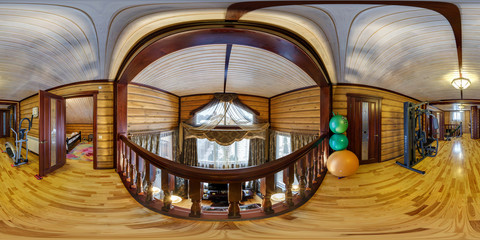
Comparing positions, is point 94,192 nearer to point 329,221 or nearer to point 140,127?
point 140,127

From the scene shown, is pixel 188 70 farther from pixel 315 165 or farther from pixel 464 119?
pixel 464 119

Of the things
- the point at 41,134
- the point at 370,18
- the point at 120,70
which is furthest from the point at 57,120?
the point at 370,18

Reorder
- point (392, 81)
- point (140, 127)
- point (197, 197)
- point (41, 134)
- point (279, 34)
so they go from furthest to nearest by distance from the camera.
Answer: point (140, 127), point (392, 81), point (41, 134), point (279, 34), point (197, 197)

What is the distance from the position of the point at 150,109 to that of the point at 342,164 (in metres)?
3.86

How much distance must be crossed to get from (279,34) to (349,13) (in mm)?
637

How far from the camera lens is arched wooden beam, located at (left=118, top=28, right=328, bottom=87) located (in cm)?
164

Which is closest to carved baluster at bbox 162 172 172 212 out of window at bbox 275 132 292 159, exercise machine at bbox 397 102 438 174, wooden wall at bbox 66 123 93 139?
exercise machine at bbox 397 102 438 174

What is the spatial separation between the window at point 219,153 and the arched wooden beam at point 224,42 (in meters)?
3.49

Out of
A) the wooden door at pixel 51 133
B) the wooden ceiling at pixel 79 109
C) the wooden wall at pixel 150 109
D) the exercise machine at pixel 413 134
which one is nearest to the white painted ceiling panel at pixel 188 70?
the wooden wall at pixel 150 109

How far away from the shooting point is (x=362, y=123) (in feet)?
8.01

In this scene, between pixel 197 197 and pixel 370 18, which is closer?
pixel 197 197

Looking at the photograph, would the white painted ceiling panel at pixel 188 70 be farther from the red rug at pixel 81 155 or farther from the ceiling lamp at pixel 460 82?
the ceiling lamp at pixel 460 82

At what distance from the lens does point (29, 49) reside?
187 cm

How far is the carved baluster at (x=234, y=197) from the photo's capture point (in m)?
1.18
